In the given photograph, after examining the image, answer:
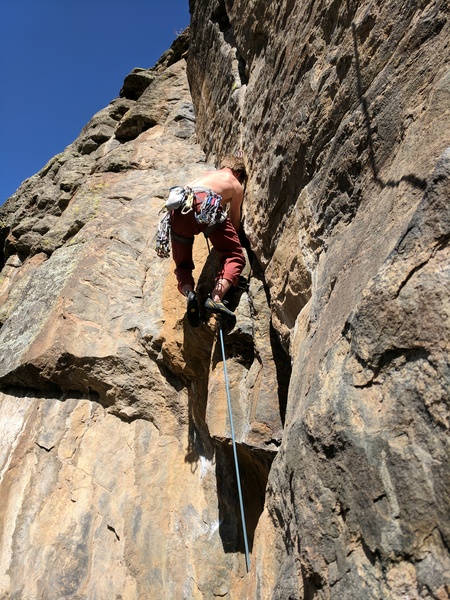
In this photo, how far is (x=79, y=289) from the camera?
5621 mm

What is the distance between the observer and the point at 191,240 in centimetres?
493

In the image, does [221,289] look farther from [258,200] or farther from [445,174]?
[445,174]

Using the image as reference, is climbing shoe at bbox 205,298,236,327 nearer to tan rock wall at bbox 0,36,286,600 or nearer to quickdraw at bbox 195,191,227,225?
tan rock wall at bbox 0,36,286,600

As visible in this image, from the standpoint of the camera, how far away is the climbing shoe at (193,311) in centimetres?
455

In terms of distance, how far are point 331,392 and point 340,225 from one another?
47.3 inches

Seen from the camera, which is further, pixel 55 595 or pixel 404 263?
pixel 55 595

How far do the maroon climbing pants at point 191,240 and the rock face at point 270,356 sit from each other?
182 mm

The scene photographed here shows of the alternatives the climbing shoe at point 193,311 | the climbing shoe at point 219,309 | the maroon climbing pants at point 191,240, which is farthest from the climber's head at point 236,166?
the climbing shoe at point 219,309

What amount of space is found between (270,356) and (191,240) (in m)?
1.47

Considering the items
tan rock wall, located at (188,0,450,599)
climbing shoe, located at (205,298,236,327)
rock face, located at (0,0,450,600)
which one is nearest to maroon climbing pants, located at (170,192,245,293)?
rock face, located at (0,0,450,600)

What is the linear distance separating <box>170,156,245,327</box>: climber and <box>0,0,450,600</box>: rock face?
0.18m

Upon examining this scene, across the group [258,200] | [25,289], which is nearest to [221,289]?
[258,200]

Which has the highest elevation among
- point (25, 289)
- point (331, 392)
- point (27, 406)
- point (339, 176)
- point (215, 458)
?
point (25, 289)

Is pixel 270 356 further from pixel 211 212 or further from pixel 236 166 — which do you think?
pixel 236 166
